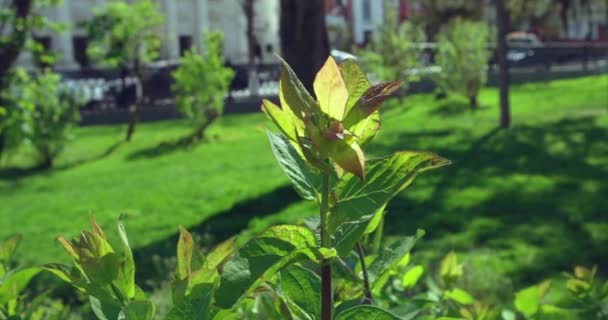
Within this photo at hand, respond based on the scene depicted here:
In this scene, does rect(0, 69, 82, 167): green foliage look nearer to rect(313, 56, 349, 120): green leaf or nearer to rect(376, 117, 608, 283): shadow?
rect(376, 117, 608, 283): shadow

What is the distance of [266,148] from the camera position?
486 inches

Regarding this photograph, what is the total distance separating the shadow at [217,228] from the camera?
17.0 ft

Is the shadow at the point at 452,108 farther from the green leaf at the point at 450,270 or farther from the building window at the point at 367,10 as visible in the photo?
the building window at the point at 367,10

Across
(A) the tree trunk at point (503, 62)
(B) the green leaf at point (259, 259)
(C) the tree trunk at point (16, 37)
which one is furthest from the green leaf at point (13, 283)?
(A) the tree trunk at point (503, 62)

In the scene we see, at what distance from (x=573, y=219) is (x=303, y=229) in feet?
17.9

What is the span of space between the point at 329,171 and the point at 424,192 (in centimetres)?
656

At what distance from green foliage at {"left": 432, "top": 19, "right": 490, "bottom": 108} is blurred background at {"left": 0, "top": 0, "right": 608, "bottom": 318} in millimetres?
41

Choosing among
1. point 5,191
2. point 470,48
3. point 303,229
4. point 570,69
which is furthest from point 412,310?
point 570,69

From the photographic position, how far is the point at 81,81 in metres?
21.5

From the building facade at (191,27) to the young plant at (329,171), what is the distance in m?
38.0

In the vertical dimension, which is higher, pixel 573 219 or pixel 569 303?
pixel 569 303

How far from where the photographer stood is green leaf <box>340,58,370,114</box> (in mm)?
656

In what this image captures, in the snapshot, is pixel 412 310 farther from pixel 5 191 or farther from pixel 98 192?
pixel 5 191

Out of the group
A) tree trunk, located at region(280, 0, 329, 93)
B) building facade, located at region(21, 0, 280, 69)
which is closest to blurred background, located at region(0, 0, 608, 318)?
tree trunk, located at region(280, 0, 329, 93)
